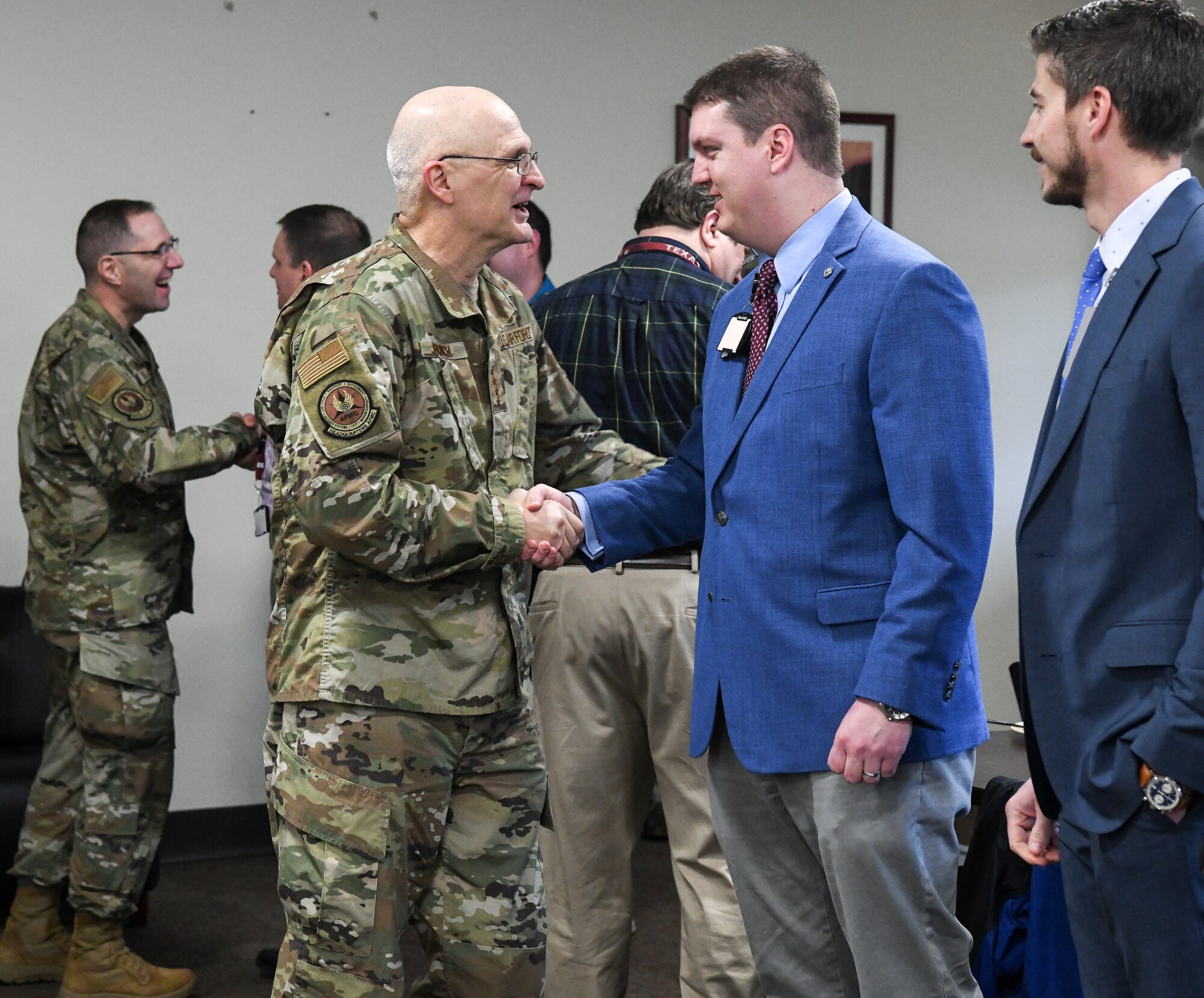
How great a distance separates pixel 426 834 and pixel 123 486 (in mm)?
1752

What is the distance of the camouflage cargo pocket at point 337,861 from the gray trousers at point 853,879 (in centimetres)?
52

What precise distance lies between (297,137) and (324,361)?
9.13 ft

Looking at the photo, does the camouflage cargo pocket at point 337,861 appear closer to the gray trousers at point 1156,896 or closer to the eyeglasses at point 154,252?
the gray trousers at point 1156,896

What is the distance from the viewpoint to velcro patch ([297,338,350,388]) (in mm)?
1868

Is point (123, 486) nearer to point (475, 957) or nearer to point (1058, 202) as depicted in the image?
point (475, 957)

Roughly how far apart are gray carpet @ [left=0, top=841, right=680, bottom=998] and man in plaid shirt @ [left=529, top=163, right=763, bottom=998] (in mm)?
703

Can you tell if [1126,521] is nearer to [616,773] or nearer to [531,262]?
[616,773]

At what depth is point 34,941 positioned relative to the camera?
339 centimetres

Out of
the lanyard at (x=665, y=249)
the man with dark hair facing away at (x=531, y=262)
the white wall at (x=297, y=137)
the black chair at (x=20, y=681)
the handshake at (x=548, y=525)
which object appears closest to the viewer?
the handshake at (x=548, y=525)

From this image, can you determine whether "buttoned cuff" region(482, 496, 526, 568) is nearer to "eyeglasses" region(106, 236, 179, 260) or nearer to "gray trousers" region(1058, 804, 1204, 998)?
"gray trousers" region(1058, 804, 1204, 998)

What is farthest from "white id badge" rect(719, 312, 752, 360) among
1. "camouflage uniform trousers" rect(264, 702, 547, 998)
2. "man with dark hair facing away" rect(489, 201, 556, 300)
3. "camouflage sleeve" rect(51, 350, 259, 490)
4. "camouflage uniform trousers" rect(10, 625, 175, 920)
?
"camouflage uniform trousers" rect(10, 625, 175, 920)

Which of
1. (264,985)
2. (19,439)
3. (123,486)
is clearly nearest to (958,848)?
(264,985)

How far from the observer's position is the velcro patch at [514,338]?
6.97 ft

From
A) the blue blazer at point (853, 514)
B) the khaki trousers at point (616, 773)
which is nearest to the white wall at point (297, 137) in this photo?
the khaki trousers at point (616, 773)
